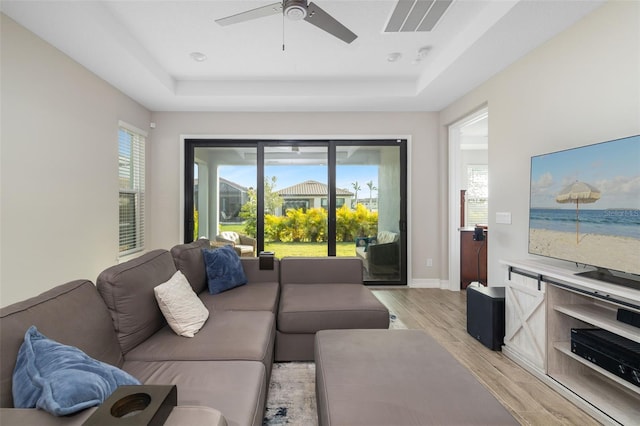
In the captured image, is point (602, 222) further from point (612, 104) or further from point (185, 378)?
point (185, 378)

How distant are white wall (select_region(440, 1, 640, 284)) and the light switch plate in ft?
0.15

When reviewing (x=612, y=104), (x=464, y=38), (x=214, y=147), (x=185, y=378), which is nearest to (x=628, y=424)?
(x=612, y=104)

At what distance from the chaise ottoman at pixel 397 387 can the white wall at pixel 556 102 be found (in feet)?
6.59

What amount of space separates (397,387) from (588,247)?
1665mm

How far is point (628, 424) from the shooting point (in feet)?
5.20

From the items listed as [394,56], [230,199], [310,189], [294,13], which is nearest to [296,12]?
[294,13]

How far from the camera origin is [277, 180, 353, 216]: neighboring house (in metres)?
4.62

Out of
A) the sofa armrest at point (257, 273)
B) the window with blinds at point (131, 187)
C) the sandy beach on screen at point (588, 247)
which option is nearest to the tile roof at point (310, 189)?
the sofa armrest at point (257, 273)

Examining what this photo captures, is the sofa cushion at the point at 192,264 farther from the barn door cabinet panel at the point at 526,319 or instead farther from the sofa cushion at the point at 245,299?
the barn door cabinet panel at the point at 526,319

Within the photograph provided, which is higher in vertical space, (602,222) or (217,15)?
(217,15)

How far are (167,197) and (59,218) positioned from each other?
1837mm

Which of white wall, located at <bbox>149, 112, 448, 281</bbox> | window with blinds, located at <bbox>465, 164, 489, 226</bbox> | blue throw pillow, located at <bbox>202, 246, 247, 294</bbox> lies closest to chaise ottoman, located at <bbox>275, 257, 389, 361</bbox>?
blue throw pillow, located at <bbox>202, 246, 247, 294</bbox>

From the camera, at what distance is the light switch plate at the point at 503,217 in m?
3.03

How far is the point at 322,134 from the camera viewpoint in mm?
4500
